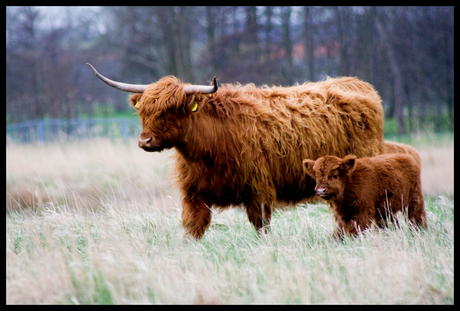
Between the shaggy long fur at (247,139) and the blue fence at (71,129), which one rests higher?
the shaggy long fur at (247,139)

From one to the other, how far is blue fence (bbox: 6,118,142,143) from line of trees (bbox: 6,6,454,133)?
4.03ft

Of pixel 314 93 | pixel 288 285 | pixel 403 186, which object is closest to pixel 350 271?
pixel 288 285

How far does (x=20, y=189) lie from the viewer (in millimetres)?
9422

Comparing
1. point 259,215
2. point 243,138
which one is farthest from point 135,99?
point 259,215

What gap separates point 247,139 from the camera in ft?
17.9

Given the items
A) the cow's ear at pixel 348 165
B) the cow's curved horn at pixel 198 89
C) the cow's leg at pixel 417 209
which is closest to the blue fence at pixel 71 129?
the cow's curved horn at pixel 198 89

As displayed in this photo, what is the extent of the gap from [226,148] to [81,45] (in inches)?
957

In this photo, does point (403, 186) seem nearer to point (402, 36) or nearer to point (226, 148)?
point (226, 148)

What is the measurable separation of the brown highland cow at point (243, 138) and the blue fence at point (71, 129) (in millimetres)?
12681

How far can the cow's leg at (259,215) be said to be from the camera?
5473 millimetres

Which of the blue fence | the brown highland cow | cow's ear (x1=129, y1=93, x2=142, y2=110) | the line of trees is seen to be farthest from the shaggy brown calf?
the line of trees

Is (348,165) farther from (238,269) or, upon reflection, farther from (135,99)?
(135,99)

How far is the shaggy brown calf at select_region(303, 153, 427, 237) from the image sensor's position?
4941mm

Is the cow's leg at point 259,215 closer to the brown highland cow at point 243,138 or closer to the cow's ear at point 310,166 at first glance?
the brown highland cow at point 243,138
